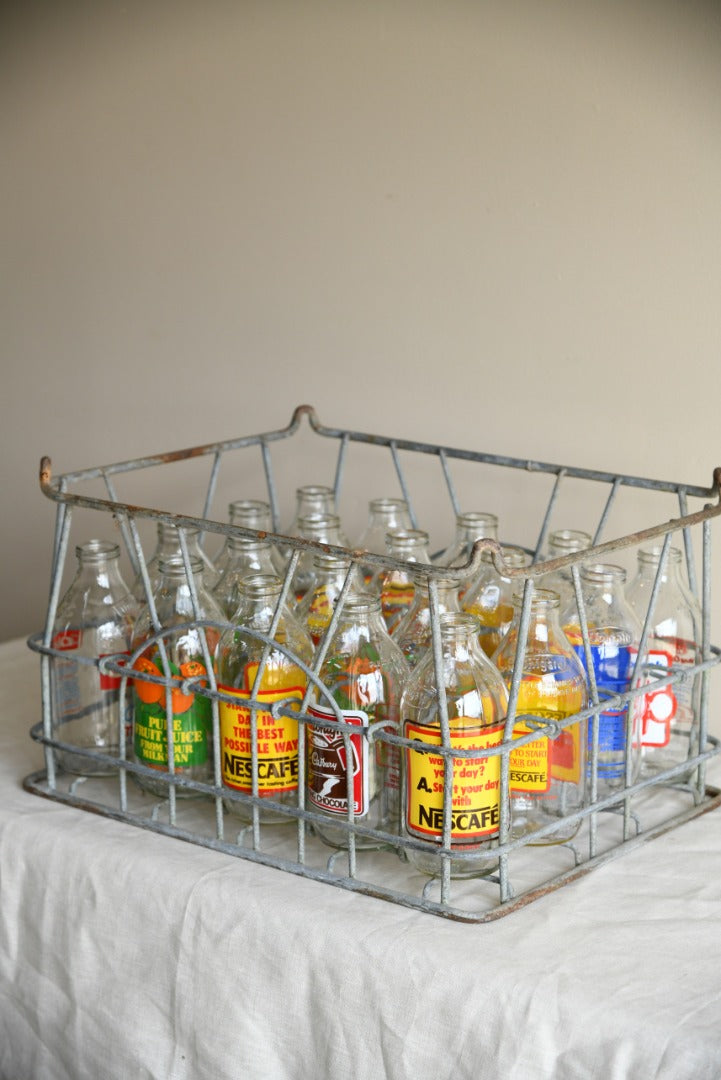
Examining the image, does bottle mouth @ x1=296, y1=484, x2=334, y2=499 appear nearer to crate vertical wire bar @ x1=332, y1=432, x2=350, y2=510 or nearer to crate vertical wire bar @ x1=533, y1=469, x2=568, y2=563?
crate vertical wire bar @ x1=332, y1=432, x2=350, y2=510

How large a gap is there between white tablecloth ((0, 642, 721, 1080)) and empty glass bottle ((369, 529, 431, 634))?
10.0 inches

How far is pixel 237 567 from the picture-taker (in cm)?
105

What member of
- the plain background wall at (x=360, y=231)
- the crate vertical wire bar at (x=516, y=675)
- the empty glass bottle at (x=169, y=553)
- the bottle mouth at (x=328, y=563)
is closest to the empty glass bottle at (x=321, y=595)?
the bottle mouth at (x=328, y=563)

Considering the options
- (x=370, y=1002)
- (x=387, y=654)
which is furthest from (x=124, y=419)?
(x=370, y=1002)

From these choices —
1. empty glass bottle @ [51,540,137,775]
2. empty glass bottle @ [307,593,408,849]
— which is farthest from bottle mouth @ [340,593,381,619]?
empty glass bottle @ [51,540,137,775]

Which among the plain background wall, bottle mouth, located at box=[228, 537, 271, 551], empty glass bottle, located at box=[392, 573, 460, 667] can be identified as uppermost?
the plain background wall

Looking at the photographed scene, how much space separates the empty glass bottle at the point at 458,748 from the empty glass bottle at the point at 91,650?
29cm

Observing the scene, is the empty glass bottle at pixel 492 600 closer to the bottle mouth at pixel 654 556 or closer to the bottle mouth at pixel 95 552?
the bottle mouth at pixel 654 556

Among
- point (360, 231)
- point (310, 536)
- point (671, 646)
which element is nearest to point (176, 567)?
point (310, 536)

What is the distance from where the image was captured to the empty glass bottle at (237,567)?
3.32 ft

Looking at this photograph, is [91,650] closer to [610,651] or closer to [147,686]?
[147,686]

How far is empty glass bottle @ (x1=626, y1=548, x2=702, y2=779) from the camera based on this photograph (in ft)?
3.23

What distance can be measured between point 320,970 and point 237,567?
1.21 feet

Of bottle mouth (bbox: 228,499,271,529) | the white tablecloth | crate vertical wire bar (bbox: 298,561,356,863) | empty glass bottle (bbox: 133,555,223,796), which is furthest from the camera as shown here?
bottle mouth (bbox: 228,499,271,529)
